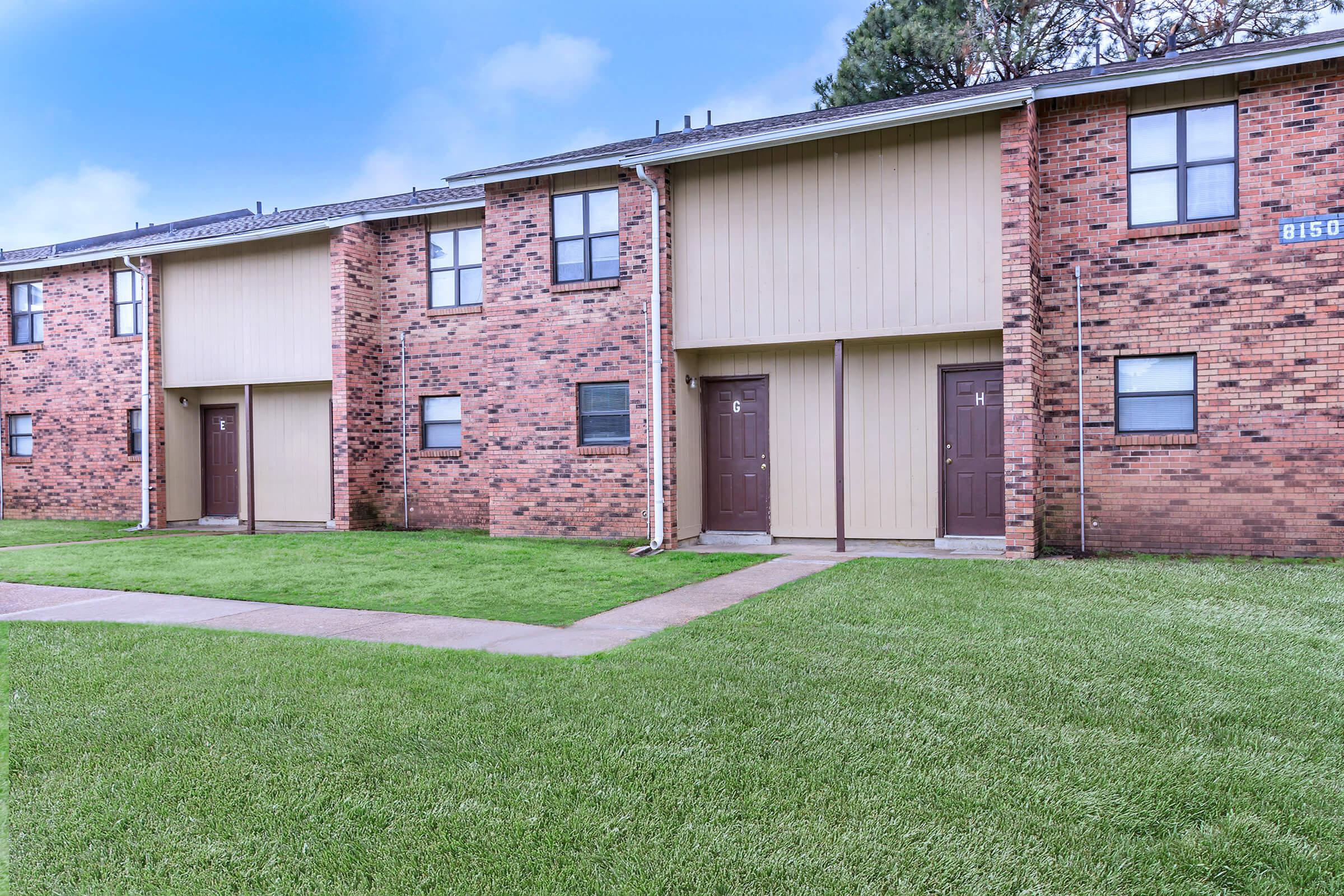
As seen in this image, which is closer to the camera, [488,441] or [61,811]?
[61,811]

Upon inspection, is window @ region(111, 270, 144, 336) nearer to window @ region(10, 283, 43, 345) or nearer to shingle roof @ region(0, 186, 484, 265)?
shingle roof @ region(0, 186, 484, 265)

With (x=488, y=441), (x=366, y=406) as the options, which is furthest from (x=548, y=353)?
(x=366, y=406)

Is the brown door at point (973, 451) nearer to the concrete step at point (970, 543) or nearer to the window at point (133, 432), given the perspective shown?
the concrete step at point (970, 543)

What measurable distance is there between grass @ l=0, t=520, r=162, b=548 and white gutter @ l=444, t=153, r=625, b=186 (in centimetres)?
858

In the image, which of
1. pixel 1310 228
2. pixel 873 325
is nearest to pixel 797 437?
pixel 873 325

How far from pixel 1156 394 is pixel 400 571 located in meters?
9.15

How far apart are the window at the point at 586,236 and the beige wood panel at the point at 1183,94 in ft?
22.3

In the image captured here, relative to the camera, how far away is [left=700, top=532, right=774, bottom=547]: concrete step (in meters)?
12.0

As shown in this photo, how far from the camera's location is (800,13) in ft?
119

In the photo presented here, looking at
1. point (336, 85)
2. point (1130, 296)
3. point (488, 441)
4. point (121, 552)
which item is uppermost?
point (336, 85)

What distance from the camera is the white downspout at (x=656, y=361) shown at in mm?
11469

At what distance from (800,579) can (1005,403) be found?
337 centimetres

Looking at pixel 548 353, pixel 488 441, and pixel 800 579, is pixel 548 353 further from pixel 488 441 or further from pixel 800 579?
pixel 800 579

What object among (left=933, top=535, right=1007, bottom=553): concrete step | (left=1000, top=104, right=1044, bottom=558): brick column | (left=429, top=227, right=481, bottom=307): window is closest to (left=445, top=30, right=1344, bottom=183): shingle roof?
(left=1000, top=104, right=1044, bottom=558): brick column
